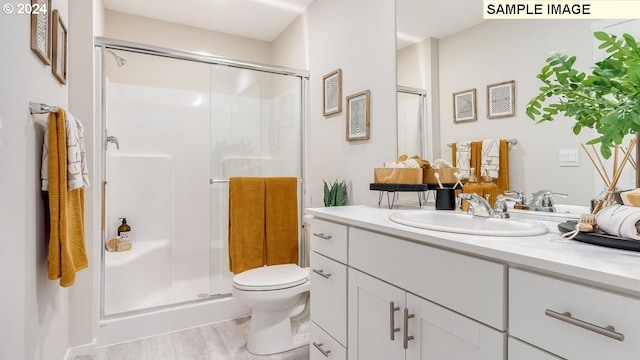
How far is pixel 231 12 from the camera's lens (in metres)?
2.89

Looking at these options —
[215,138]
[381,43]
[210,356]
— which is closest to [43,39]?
[215,138]

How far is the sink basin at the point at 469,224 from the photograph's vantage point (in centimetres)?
98

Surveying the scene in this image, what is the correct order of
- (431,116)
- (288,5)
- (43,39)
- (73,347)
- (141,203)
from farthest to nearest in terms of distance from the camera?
(141,203)
(288,5)
(73,347)
(431,116)
(43,39)

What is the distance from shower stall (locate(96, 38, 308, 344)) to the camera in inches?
94.3

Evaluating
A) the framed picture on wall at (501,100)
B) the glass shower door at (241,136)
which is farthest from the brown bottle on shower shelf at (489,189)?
the glass shower door at (241,136)

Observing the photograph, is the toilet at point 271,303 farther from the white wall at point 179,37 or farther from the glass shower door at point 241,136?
the white wall at point 179,37

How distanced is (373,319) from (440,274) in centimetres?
40

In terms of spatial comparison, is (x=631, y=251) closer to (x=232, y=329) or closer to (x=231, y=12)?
(x=232, y=329)

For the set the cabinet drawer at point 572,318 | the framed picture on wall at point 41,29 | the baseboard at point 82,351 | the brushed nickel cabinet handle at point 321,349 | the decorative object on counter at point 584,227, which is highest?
the framed picture on wall at point 41,29

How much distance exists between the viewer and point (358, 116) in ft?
7.12

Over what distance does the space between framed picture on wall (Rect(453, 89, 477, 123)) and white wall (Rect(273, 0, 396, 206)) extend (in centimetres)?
38

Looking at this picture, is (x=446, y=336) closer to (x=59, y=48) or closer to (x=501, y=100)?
(x=501, y=100)

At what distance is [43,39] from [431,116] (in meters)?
1.68

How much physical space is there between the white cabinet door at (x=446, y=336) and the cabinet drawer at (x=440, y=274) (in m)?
0.02
